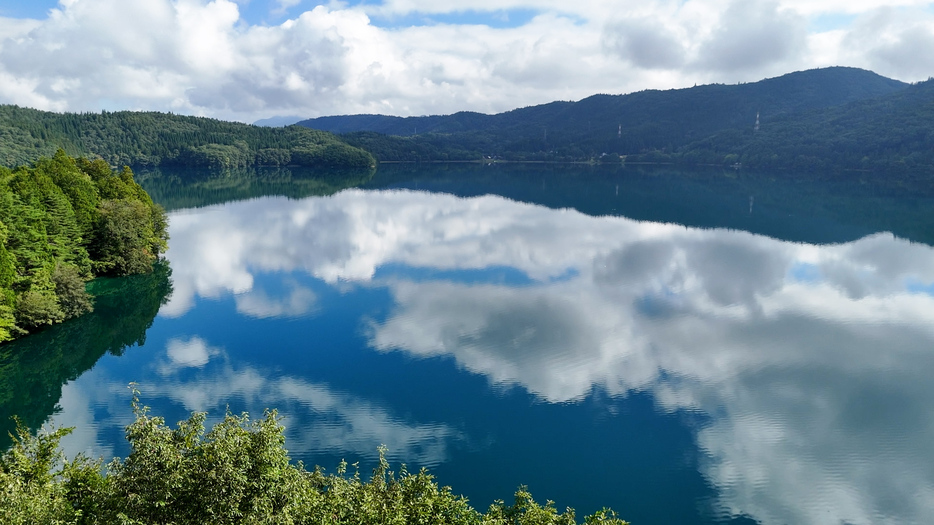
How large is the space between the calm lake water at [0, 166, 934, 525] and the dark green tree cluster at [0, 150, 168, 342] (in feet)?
5.65

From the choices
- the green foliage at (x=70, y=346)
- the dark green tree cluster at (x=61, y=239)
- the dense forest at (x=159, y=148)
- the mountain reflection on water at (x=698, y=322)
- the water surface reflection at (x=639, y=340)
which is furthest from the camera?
the dense forest at (x=159, y=148)

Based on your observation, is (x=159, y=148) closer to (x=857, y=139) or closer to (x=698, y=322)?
(x=698, y=322)

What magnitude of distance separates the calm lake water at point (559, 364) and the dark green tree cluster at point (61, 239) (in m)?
1.72

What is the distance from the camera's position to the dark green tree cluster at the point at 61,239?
109 ft

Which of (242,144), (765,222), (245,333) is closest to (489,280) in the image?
(245,333)

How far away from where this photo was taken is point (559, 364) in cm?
3231

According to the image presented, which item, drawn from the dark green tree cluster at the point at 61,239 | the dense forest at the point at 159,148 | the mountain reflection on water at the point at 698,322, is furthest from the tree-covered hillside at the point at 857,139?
the dark green tree cluster at the point at 61,239

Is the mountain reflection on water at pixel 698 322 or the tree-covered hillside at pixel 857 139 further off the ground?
the tree-covered hillside at pixel 857 139

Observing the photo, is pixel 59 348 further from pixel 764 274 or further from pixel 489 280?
pixel 764 274

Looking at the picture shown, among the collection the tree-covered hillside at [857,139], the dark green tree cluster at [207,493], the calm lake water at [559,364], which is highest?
the tree-covered hillside at [857,139]

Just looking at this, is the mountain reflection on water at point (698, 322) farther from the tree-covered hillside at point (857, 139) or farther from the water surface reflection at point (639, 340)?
the tree-covered hillside at point (857, 139)

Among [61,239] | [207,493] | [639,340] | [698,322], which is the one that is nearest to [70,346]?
[61,239]

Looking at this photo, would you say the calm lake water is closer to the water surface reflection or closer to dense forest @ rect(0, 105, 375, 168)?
the water surface reflection

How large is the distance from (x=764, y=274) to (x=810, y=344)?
18.6 meters
